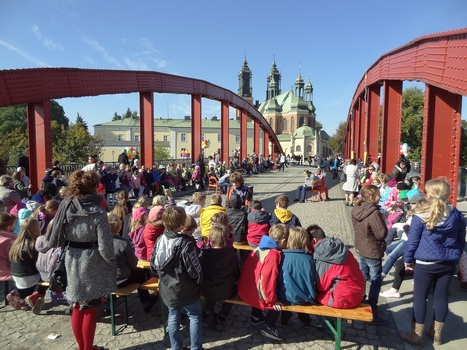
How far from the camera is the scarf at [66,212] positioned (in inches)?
122

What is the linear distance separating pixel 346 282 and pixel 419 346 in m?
1.03

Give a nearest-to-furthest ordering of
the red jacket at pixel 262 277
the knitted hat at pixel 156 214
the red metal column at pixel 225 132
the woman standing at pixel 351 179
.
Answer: the red jacket at pixel 262 277
the knitted hat at pixel 156 214
the woman standing at pixel 351 179
the red metal column at pixel 225 132

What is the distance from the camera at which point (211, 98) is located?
2123 centimetres

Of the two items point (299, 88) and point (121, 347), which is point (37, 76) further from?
point (299, 88)

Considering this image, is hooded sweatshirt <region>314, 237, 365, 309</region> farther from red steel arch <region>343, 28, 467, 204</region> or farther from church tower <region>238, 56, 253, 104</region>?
church tower <region>238, 56, 253, 104</region>

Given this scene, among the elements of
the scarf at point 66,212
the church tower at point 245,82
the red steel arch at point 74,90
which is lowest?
the scarf at point 66,212

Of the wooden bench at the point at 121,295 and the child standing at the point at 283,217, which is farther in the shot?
the child standing at the point at 283,217

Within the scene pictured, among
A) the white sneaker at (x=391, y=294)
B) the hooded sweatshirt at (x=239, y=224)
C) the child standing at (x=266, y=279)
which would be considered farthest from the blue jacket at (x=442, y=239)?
the hooded sweatshirt at (x=239, y=224)

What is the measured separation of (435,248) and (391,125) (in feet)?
27.7

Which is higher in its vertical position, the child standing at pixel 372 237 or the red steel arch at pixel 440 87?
the red steel arch at pixel 440 87

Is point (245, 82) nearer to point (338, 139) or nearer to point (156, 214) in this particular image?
point (338, 139)

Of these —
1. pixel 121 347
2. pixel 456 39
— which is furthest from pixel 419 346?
pixel 456 39

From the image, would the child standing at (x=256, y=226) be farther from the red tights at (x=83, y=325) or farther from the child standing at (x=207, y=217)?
the red tights at (x=83, y=325)

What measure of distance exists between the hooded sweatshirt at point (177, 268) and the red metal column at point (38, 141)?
746cm
